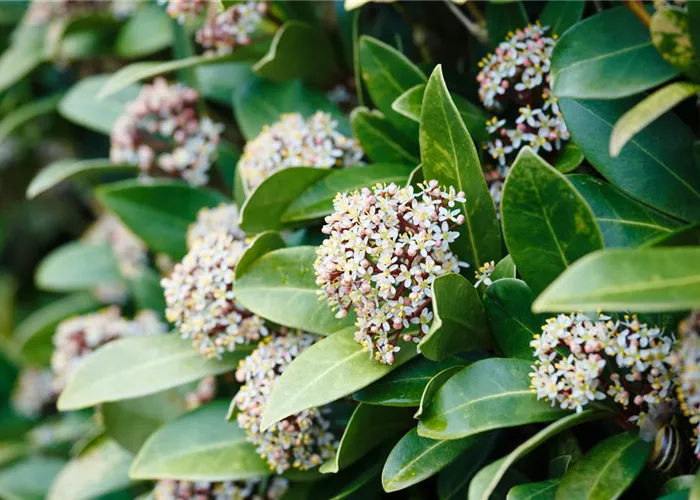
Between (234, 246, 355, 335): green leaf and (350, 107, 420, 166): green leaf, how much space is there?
25 centimetres

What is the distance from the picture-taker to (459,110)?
1196mm

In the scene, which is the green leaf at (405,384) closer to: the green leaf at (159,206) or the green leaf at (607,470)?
the green leaf at (607,470)

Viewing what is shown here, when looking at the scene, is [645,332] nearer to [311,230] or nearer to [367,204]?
[367,204]

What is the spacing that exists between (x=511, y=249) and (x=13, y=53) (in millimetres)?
1716

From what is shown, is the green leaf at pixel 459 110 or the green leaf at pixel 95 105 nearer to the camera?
the green leaf at pixel 459 110

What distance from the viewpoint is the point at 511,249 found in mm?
1015

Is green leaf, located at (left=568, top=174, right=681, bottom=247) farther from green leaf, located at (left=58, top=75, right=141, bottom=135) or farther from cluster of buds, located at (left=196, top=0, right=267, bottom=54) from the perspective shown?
green leaf, located at (left=58, top=75, right=141, bottom=135)

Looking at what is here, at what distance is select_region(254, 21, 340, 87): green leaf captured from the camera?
4.78 ft

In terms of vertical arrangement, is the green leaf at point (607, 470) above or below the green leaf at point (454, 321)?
below

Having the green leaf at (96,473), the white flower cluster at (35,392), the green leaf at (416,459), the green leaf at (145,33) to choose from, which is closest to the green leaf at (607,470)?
the green leaf at (416,459)

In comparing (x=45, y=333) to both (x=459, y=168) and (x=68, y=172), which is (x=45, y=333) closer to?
(x=68, y=172)

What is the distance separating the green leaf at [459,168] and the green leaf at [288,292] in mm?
216

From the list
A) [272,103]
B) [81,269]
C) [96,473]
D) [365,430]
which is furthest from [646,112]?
[81,269]

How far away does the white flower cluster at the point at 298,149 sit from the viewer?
1319mm
